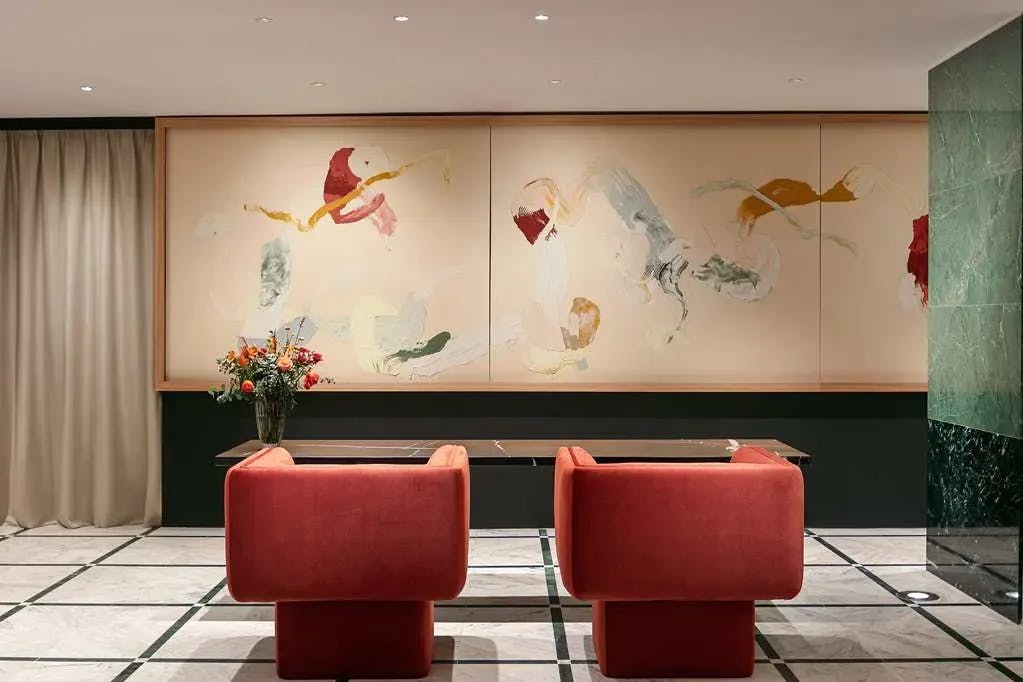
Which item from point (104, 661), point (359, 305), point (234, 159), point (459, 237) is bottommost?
point (104, 661)

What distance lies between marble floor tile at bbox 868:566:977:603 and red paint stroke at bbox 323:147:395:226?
355 cm

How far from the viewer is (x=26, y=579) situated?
5.59 metres

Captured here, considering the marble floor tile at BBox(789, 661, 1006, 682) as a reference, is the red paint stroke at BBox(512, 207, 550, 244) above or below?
above

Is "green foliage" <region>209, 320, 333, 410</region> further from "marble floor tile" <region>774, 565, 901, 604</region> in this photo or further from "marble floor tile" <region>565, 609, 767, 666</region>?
"marble floor tile" <region>774, 565, 901, 604</region>

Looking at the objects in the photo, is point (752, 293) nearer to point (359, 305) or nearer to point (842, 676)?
point (359, 305)

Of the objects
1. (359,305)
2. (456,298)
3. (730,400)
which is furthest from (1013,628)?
(359,305)

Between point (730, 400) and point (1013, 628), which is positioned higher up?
point (730, 400)

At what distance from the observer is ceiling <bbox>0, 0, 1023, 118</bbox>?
15.3 ft

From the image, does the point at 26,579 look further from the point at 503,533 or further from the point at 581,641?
the point at 581,641

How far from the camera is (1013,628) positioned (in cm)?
467

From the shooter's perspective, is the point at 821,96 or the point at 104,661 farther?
the point at 821,96

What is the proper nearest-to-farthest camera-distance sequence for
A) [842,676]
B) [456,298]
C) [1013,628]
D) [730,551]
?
[730,551]
[842,676]
[1013,628]
[456,298]

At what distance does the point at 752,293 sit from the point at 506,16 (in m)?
2.86

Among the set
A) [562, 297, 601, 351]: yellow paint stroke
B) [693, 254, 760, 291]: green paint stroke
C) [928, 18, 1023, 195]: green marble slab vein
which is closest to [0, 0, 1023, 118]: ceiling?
[928, 18, 1023, 195]: green marble slab vein
